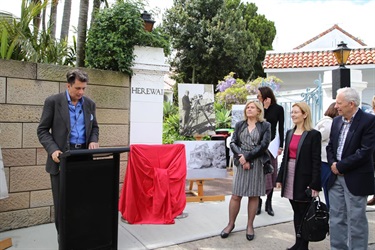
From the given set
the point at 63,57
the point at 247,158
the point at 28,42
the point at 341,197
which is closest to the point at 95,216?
the point at 247,158

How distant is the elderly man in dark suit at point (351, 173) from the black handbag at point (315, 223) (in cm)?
11

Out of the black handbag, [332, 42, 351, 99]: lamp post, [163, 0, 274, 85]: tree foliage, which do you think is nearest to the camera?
the black handbag

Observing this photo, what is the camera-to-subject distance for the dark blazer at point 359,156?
3.21 metres

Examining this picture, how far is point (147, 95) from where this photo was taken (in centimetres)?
523

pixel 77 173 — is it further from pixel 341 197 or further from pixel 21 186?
pixel 341 197

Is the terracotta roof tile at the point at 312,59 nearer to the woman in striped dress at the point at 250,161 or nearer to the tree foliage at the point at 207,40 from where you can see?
the tree foliage at the point at 207,40

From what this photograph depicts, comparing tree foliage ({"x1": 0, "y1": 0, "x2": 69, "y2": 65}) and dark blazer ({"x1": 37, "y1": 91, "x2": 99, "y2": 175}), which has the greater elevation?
tree foliage ({"x1": 0, "y1": 0, "x2": 69, "y2": 65})

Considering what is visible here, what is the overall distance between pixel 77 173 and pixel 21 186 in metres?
1.59

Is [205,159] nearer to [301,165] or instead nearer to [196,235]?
[196,235]

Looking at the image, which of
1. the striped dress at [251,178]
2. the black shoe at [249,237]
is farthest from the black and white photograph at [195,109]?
the black shoe at [249,237]

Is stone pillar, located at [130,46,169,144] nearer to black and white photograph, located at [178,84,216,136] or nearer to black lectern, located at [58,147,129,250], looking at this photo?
black and white photograph, located at [178,84,216,136]

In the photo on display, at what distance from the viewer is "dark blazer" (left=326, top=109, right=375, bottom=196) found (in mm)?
3213

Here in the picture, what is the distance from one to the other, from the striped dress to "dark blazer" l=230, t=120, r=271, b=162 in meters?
0.06

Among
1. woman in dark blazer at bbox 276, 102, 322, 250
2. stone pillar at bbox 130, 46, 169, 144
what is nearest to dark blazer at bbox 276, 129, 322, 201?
woman in dark blazer at bbox 276, 102, 322, 250
